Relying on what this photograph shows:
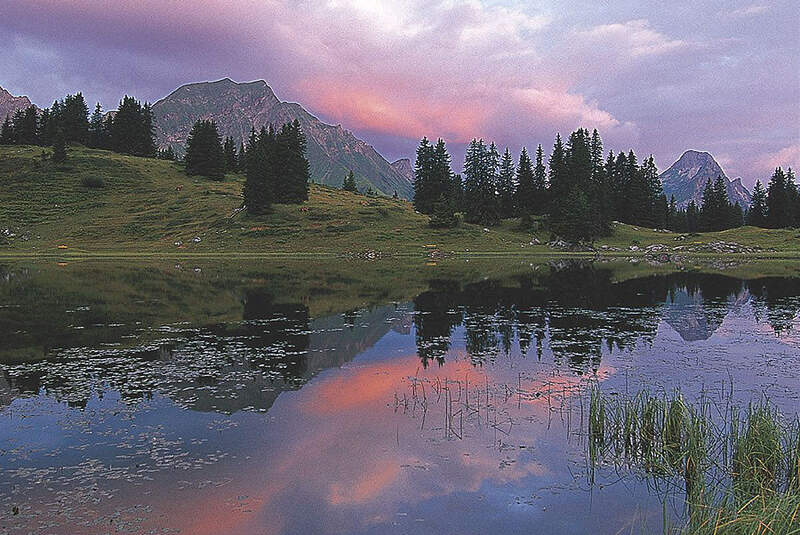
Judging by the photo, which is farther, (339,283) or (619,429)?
(339,283)

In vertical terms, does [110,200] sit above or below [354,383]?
above

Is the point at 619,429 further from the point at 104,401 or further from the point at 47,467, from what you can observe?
the point at 104,401

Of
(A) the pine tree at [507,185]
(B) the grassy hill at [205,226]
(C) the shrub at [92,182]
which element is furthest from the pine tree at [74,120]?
(A) the pine tree at [507,185]

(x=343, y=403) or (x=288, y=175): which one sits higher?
(x=288, y=175)

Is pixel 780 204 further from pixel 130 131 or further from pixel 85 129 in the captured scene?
pixel 85 129

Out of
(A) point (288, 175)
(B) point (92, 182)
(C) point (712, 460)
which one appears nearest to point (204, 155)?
(B) point (92, 182)

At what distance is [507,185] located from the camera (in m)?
139

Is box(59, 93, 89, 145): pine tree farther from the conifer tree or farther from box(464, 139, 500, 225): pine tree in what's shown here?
box(464, 139, 500, 225): pine tree

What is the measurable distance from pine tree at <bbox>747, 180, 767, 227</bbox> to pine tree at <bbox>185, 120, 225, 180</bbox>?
477 ft

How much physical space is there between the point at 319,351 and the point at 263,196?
306ft

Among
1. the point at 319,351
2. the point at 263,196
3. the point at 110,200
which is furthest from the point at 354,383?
the point at 110,200

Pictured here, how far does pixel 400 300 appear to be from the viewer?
141ft

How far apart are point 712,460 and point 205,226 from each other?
109 metres

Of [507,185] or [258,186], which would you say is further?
[507,185]
